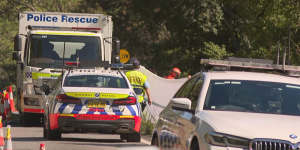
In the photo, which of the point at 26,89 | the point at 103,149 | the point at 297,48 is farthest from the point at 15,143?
the point at 297,48

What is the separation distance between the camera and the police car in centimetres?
1675

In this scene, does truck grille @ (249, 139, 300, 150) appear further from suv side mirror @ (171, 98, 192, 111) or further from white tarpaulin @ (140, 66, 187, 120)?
white tarpaulin @ (140, 66, 187, 120)

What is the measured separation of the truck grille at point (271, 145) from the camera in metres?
8.73

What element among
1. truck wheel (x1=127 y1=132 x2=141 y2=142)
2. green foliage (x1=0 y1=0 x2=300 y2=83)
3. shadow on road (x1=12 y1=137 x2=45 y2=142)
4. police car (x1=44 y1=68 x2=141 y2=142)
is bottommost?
shadow on road (x1=12 y1=137 x2=45 y2=142)

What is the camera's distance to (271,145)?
8750mm

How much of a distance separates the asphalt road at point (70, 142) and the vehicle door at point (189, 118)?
4.20 metres

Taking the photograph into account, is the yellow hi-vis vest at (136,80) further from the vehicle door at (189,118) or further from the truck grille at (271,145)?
the truck grille at (271,145)

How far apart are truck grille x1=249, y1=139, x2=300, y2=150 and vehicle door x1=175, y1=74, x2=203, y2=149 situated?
93 cm

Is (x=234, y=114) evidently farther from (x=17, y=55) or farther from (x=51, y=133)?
(x=17, y=55)

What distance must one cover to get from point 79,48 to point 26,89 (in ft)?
5.80

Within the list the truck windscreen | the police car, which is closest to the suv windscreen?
the police car

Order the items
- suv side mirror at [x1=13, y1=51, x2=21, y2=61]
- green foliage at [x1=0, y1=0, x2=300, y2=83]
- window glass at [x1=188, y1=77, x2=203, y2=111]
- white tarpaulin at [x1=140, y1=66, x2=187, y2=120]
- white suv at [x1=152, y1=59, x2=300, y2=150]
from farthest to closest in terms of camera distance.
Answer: green foliage at [x1=0, y1=0, x2=300, y2=83]
white tarpaulin at [x1=140, y1=66, x2=187, y2=120]
suv side mirror at [x1=13, y1=51, x2=21, y2=61]
window glass at [x1=188, y1=77, x2=203, y2=111]
white suv at [x1=152, y1=59, x2=300, y2=150]

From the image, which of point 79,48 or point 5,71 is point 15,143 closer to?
point 79,48

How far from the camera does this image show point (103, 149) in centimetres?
1574
